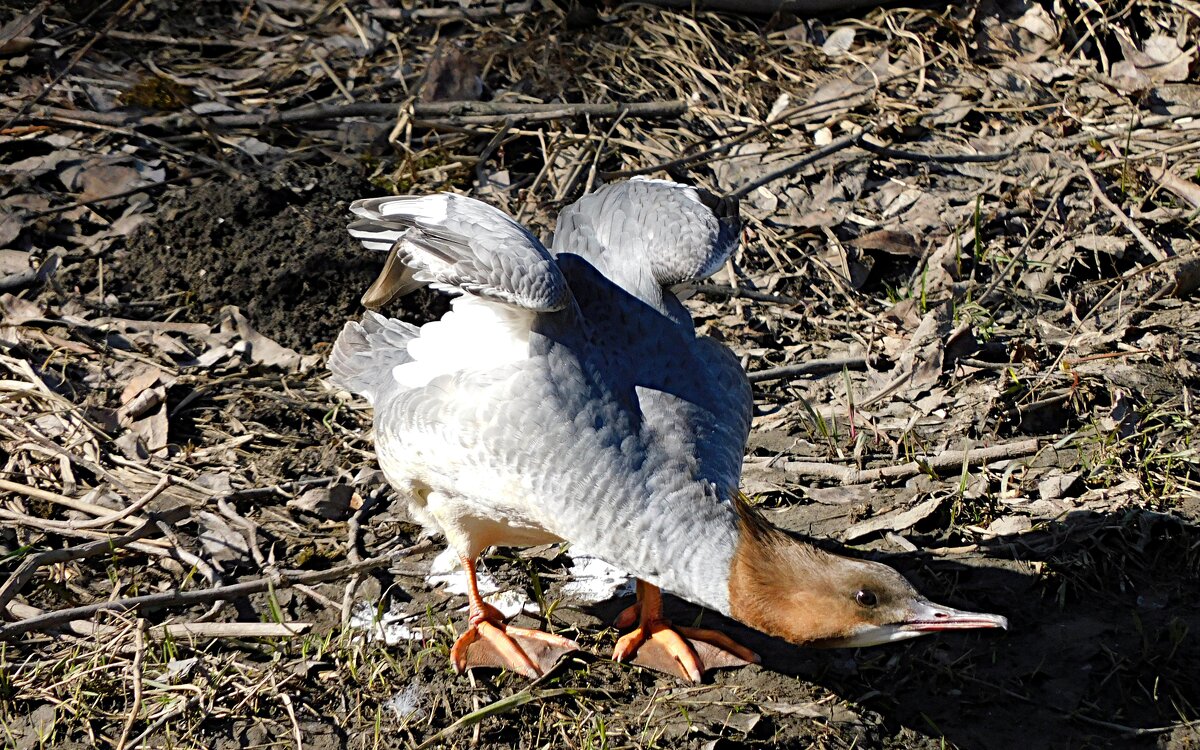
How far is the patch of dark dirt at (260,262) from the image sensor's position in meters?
6.02

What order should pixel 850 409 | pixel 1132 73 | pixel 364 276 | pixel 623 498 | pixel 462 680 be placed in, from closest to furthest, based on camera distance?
pixel 623 498 → pixel 462 680 → pixel 850 409 → pixel 364 276 → pixel 1132 73

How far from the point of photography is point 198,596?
4.43 meters

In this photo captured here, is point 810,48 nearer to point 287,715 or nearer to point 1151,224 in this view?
point 1151,224

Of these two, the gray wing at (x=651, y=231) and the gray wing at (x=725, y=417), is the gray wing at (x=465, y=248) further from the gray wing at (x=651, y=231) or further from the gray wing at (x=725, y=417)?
the gray wing at (x=725, y=417)

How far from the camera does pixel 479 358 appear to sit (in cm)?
430

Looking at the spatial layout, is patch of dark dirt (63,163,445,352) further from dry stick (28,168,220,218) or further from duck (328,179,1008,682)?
duck (328,179,1008,682)

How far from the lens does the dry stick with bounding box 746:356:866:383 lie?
224 inches

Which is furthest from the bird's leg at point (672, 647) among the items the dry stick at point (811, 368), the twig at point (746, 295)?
the twig at point (746, 295)

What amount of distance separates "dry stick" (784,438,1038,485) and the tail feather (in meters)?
1.82

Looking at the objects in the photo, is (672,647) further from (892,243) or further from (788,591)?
(892,243)

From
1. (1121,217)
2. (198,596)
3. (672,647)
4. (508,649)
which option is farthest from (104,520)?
(1121,217)

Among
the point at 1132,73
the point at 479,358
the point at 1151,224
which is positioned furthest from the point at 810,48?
the point at 479,358

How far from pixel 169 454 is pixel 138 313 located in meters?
1.10

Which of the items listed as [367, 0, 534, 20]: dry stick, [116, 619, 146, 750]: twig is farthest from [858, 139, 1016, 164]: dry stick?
[116, 619, 146, 750]: twig
